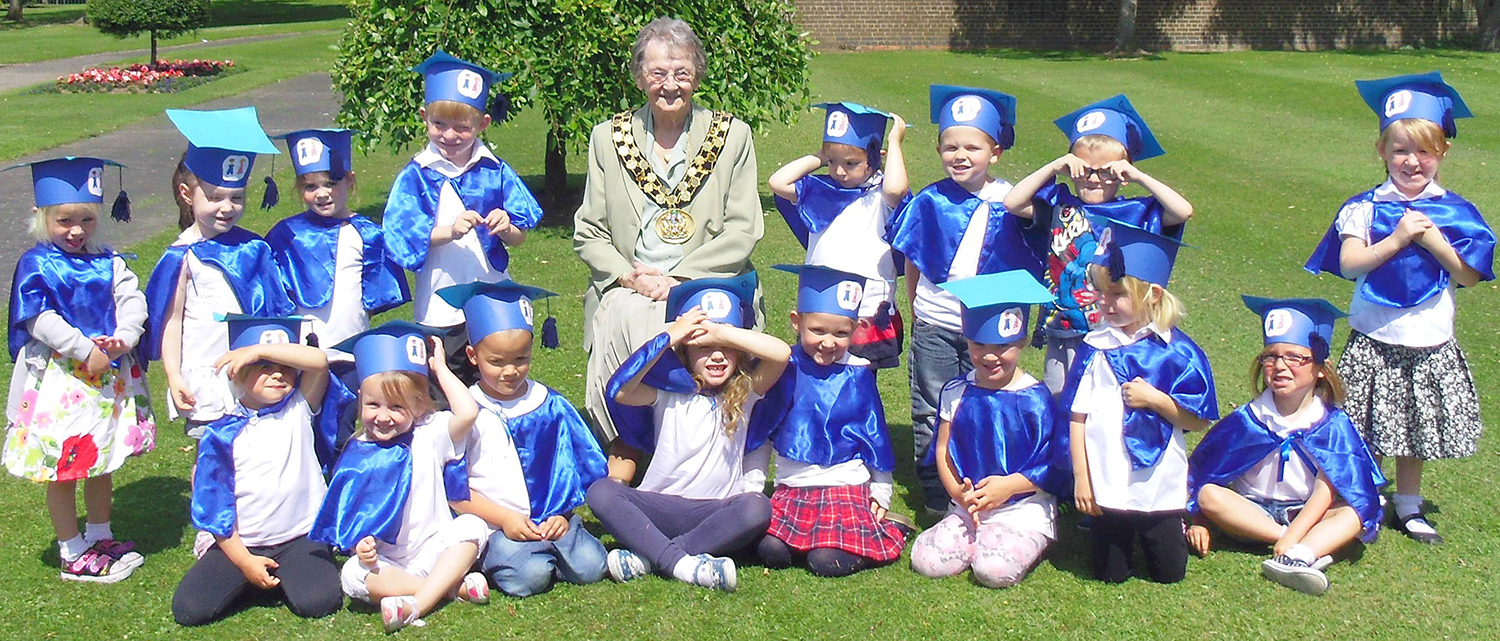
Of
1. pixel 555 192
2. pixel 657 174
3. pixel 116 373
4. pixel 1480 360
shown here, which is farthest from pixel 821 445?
pixel 555 192

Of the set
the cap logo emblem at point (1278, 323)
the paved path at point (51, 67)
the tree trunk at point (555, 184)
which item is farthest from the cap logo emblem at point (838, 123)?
the paved path at point (51, 67)

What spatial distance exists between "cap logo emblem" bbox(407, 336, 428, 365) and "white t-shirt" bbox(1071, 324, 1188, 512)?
216 cm

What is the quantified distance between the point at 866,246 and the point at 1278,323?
1.51 metres

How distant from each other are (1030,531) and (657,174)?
204 cm

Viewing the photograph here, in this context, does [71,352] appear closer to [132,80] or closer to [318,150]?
[318,150]

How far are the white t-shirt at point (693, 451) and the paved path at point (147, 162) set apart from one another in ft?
18.7

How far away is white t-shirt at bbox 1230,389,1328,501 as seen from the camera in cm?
464

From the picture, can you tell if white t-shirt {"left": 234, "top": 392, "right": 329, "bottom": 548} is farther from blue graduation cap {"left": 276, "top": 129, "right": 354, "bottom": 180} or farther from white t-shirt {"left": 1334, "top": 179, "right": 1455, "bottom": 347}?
white t-shirt {"left": 1334, "top": 179, "right": 1455, "bottom": 347}

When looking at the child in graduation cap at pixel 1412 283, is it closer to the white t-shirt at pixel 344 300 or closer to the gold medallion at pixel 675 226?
the gold medallion at pixel 675 226

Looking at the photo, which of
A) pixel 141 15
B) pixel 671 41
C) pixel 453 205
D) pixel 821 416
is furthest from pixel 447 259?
pixel 141 15

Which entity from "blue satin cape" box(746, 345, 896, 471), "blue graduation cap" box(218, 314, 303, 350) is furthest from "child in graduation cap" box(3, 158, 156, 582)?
"blue satin cape" box(746, 345, 896, 471)

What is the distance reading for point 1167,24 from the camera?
100ft

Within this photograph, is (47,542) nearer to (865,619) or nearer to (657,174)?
(657,174)

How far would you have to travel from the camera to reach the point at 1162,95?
19797 mm
